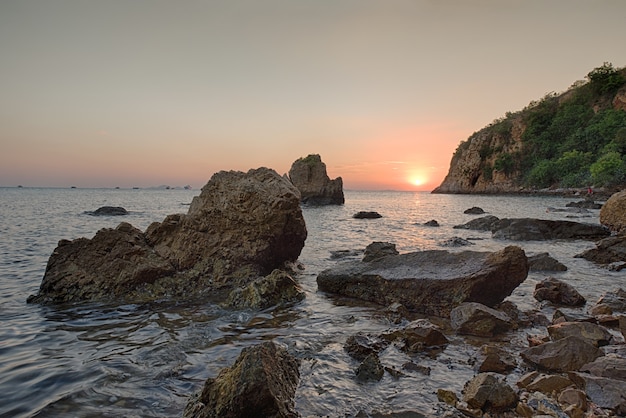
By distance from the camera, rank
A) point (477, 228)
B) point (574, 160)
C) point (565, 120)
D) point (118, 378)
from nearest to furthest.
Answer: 1. point (118, 378)
2. point (477, 228)
3. point (574, 160)
4. point (565, 120)

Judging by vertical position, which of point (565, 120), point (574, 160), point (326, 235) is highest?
point (565, 120)

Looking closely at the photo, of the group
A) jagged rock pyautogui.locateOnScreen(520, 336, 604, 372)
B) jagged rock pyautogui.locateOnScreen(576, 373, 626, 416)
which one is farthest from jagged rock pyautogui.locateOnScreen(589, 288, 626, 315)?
jagged rock pyautogui.locateOnScreen(576, 373, 626, 416)

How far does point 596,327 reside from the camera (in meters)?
5.13

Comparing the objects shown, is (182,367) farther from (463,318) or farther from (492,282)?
(492,282)

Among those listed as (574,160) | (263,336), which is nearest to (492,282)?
(263,336)

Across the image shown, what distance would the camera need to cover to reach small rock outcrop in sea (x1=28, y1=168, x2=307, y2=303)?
7.97m

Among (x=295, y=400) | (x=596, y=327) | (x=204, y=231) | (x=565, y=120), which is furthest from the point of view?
(x=565, y=120)

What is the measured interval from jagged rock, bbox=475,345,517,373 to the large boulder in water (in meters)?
2.11

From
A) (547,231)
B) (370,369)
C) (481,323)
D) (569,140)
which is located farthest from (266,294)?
(569,140)

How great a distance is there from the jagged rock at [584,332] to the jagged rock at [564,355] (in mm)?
611

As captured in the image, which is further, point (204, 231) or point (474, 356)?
point (204, 231)

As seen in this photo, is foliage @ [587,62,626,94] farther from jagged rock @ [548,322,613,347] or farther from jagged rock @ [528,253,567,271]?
jagged rock @ [548,322,613,347]

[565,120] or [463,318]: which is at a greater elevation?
[565,120]

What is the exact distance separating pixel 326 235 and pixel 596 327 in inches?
640
